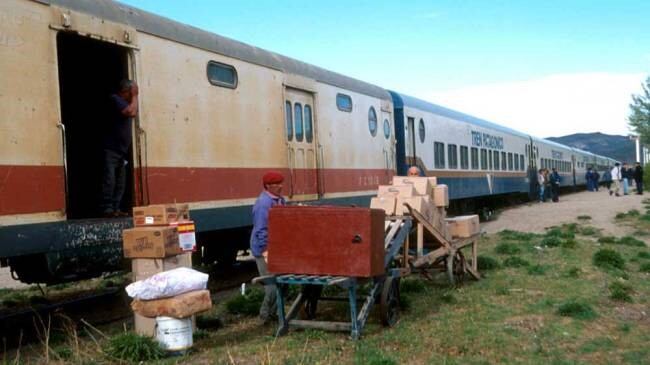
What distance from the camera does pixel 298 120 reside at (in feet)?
36.1

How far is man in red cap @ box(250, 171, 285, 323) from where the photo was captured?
273 inches

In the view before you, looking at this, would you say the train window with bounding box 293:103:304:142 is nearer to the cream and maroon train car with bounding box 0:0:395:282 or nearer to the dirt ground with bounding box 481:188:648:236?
the cream and maroon train car with bounding box 0:0:395:282

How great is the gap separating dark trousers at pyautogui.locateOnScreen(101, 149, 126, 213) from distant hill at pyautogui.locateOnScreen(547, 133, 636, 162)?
103 m

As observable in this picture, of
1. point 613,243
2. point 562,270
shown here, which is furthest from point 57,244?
point 613,243

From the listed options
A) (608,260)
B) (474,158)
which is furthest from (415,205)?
(474,158)

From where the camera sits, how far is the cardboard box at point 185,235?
21.1 ft

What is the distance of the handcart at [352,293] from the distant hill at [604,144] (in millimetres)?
102497

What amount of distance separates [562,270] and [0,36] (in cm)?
Answer: 793

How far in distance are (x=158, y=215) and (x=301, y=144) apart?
15.7 ft

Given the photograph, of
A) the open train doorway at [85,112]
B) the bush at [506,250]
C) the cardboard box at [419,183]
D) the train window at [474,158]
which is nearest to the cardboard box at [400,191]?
the cardboard box at [419,183]

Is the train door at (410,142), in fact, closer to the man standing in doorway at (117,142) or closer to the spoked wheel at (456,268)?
the spoked wheel at (456,268)

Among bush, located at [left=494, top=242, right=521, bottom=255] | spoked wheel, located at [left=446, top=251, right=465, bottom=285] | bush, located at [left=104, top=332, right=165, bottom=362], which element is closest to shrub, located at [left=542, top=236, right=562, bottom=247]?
bush, located at [left=494, top=242, right=521, bottom=255]

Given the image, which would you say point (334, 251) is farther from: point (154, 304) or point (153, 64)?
point (153, 64)

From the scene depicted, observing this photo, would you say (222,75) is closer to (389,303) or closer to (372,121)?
(389,303)
